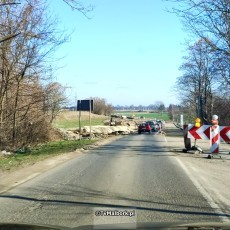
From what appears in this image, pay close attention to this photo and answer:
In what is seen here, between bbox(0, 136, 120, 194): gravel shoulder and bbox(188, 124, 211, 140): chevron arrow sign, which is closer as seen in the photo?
bbox(0, 136, 120, 194): gravel shoulder

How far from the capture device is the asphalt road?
7238 millimetres

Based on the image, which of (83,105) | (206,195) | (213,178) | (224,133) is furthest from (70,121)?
(206,195)

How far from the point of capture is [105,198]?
9.05 metres

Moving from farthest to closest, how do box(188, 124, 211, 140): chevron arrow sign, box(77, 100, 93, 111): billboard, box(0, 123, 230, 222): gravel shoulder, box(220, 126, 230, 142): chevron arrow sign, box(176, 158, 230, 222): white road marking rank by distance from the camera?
box(77, 100, 93, 111): billboard → box(188, 124, 211, 140): chevron arrow sign → box(220, 126, 230, 142): chevron arrow sign → box(0, 123, 230, 222): gravel shoulder → box(176, 158, 230, 222): white road marking

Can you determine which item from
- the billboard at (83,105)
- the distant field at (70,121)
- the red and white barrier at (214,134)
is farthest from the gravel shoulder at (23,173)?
the distant field at (70,121)

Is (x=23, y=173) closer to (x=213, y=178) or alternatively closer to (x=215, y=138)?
(x=213, y=178)

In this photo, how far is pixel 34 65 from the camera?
2716cm

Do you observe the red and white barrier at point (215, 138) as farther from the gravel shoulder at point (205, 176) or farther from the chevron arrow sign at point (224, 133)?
the gravel shoulder at point (205, 176)

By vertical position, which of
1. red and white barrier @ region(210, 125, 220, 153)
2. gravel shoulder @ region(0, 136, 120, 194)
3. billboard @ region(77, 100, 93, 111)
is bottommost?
gravel shoulder @ region(0, 136, 120, 194)

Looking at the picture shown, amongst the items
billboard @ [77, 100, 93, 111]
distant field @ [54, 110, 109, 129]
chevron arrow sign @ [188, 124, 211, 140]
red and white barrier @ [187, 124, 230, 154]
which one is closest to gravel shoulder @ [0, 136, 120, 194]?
chevron arrow sign @ [188, 124, 211, 140]

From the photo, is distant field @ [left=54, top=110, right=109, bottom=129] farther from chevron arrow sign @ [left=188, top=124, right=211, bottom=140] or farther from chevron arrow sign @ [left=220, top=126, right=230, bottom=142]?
chevron arrow sign @ [left=220, top=126, right=230, bottom=142]

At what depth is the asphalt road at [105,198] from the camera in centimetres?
724

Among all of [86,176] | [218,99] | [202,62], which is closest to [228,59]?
[86,176]

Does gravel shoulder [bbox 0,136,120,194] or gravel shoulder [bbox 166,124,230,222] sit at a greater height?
gravel shoulder [bbox 166,124,230,222]
